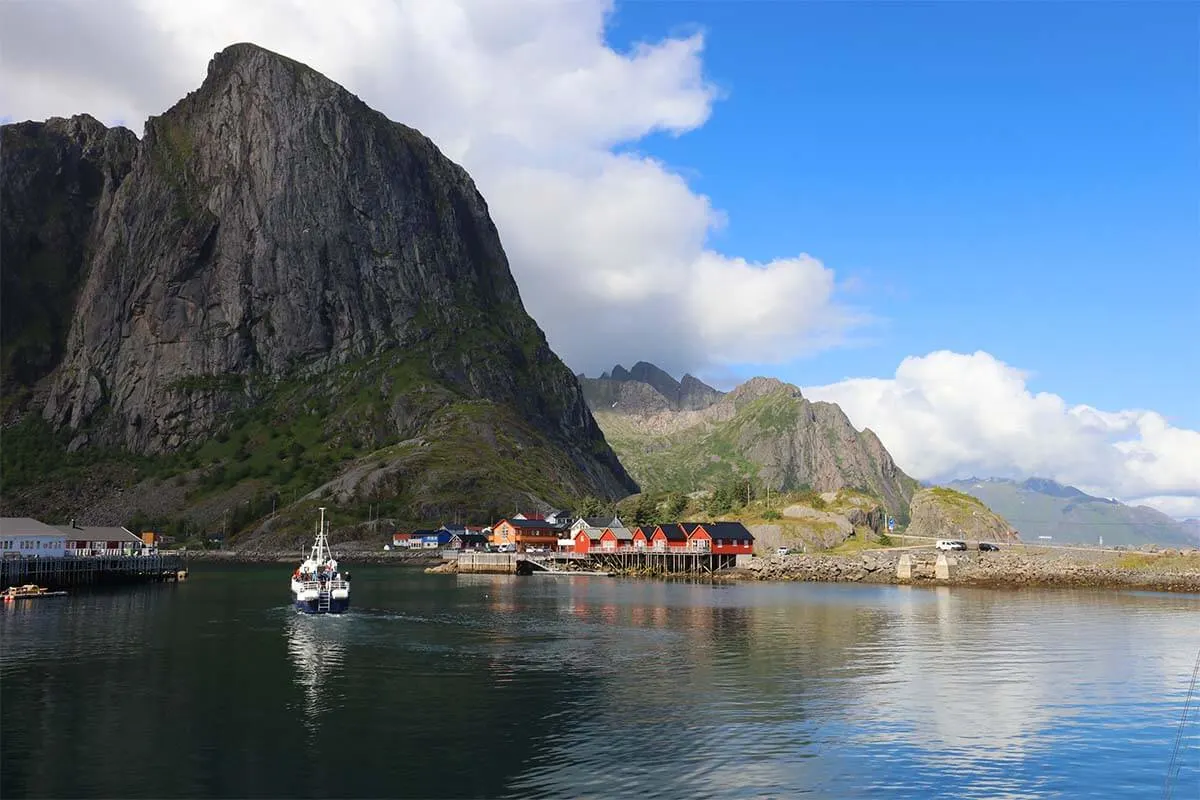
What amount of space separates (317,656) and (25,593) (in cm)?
7486

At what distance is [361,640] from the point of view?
84.2 meters

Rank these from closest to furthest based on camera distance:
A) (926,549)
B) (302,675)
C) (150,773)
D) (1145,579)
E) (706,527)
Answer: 1. (150,773)
2. (302,675)
3. (1145,579)
4. (926,549)
5. (706,527)

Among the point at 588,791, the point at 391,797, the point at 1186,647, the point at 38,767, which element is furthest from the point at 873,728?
the point at 1186,647

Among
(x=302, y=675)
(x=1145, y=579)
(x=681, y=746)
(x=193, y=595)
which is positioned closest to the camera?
(x=681, y=746)

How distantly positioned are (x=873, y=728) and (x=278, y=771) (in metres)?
29.8

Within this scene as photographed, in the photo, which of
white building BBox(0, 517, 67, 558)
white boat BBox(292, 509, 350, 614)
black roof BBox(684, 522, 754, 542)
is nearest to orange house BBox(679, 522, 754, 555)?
black roof BBox(684, 522, 754, 542)

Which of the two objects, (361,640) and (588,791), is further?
(361,640)

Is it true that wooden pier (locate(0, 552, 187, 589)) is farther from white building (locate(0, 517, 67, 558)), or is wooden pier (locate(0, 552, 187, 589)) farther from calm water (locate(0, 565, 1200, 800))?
calm water (locate(0, 565, 1200, 800))

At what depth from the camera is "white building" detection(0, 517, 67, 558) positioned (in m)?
147

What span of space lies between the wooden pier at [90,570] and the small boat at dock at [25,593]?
8.36 m

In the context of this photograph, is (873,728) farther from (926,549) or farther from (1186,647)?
(926,549)

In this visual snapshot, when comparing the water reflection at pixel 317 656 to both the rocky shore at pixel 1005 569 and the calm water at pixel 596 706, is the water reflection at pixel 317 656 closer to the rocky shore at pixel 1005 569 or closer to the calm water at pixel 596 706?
the calm water at pixel 596 706

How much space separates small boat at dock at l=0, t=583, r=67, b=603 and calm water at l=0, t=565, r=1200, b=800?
62.7ft

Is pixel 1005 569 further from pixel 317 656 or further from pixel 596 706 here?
pixel 596 706
